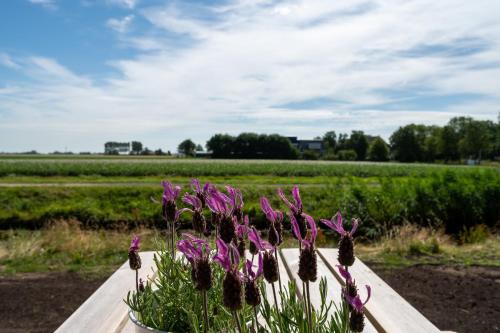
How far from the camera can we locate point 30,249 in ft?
24.8

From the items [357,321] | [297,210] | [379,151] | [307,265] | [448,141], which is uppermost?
[448,141]

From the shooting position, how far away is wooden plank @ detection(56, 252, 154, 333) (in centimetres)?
168

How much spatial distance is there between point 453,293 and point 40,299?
15.9 ft

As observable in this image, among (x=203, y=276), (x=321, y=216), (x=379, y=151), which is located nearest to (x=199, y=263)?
(x=203, y=276)

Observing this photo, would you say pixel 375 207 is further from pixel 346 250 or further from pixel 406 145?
pixel 406 145

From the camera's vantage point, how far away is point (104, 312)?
184 centimetres

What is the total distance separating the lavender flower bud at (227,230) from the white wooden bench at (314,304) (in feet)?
2.25

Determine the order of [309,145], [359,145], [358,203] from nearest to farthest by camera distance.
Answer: [358,203] → [309,145] → [359,145]

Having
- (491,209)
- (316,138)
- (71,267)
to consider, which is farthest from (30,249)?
(316,138)

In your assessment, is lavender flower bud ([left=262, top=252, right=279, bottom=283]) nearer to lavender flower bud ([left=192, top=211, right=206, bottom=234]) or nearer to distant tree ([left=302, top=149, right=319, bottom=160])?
lavender flower bud ([left=192, top=211, right=206, bottom=234])

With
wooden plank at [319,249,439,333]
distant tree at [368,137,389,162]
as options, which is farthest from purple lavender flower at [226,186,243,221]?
distant tree at [368,137,389,162]

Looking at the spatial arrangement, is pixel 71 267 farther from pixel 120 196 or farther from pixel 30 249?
pixel 120 196

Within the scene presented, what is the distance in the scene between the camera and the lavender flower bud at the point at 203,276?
958mm

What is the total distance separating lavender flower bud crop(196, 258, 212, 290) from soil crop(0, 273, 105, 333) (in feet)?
13.7
